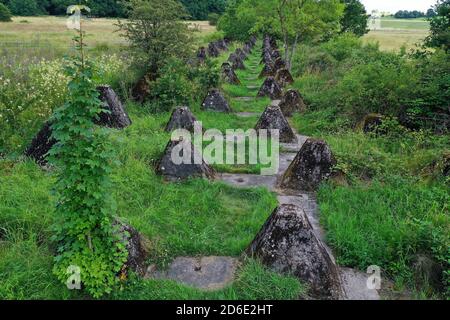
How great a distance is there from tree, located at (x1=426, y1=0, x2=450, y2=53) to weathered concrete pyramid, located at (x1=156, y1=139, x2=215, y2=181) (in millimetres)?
7941

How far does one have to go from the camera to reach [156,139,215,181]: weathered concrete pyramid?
6531 millimetres

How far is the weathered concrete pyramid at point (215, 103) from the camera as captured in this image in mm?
11156

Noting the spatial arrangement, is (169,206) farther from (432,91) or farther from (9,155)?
(432,91)

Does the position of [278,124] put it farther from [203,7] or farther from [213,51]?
[203,7]

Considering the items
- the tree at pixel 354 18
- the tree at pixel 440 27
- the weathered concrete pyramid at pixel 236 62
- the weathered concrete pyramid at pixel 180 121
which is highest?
the tree at pixel 354 18

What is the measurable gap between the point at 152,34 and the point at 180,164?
6636mm

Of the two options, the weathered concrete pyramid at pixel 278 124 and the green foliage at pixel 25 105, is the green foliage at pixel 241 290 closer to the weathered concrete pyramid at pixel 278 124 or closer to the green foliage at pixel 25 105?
the green foliage at pixel 25 105

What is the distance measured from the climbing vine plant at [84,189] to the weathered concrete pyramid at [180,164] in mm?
2606

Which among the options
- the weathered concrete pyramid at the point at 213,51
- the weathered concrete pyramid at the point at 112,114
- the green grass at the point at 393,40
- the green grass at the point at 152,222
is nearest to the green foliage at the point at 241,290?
the green grass at the point at 152,222

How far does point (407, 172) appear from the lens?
6512 mm

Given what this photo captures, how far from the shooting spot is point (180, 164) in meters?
6.53

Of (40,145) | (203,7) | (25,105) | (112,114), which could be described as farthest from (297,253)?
(203,7)

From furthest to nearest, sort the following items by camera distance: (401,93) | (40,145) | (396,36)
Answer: (396,36) < (401,93) < (40,145)
